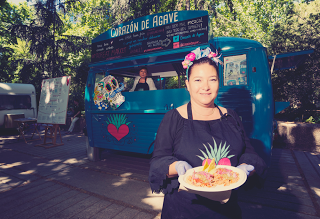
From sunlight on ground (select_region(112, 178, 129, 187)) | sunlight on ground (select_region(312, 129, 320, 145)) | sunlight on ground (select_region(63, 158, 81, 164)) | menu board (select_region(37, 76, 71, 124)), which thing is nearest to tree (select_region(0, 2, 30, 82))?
menu board (select_region(37, 76, 71, 124))

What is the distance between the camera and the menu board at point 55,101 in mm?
6695

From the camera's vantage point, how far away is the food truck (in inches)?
134

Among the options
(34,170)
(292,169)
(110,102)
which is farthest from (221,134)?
(34,170)

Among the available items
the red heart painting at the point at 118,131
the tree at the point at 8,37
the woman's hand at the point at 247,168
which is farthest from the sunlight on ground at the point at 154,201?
the tree at the point at 8,37

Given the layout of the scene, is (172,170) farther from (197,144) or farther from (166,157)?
(197,144)

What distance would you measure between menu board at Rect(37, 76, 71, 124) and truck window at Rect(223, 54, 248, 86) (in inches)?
207

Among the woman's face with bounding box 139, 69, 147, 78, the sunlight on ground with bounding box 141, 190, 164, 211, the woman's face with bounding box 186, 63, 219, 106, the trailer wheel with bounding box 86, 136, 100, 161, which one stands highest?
the woman's face with bounding box 139, 69, 147, 78

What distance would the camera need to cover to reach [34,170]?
5.00 m

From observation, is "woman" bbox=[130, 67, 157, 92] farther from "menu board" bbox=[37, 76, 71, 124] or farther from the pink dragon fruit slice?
the pink dragon fruit slice

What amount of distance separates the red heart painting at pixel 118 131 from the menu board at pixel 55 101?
2.79 m

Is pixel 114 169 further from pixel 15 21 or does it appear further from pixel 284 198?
pixel 15 21

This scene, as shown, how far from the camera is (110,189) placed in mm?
3814

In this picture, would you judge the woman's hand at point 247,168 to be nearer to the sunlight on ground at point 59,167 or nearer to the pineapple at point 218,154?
the pineapple at point 218,154

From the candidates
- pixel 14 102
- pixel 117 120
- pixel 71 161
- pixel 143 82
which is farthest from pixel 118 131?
pixel 14 102
